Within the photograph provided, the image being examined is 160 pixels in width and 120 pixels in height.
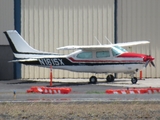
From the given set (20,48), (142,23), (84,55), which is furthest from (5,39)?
(142,23)

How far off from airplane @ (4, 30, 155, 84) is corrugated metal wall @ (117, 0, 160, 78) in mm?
2204

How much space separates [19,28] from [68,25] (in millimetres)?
2820

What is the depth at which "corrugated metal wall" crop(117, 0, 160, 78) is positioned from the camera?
3138cm

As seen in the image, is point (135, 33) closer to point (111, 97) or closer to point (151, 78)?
point (151, 78)

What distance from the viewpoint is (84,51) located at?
2798cm

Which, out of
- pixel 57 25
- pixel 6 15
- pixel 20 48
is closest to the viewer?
pixel 20 48

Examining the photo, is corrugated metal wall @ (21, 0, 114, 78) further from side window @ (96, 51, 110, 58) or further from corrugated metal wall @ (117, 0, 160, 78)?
side window @ (96, 51, 110, 58)

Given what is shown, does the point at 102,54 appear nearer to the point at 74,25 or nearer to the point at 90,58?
the point at 90,58

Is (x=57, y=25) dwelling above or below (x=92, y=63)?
above

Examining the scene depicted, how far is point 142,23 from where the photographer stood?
103ft

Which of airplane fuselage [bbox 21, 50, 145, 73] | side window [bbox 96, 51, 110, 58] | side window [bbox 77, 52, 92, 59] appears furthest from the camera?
side window [bbox 77, 52, 92, 59]

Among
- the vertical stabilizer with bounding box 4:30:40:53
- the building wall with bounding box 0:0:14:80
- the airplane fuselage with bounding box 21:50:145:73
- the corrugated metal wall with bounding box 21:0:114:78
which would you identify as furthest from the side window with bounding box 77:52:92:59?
the building wall with bounding box 0:0:14:80

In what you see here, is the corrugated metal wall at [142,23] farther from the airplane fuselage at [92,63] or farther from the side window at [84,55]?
the side window at [84,55]

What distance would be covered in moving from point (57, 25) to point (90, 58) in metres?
4.39
